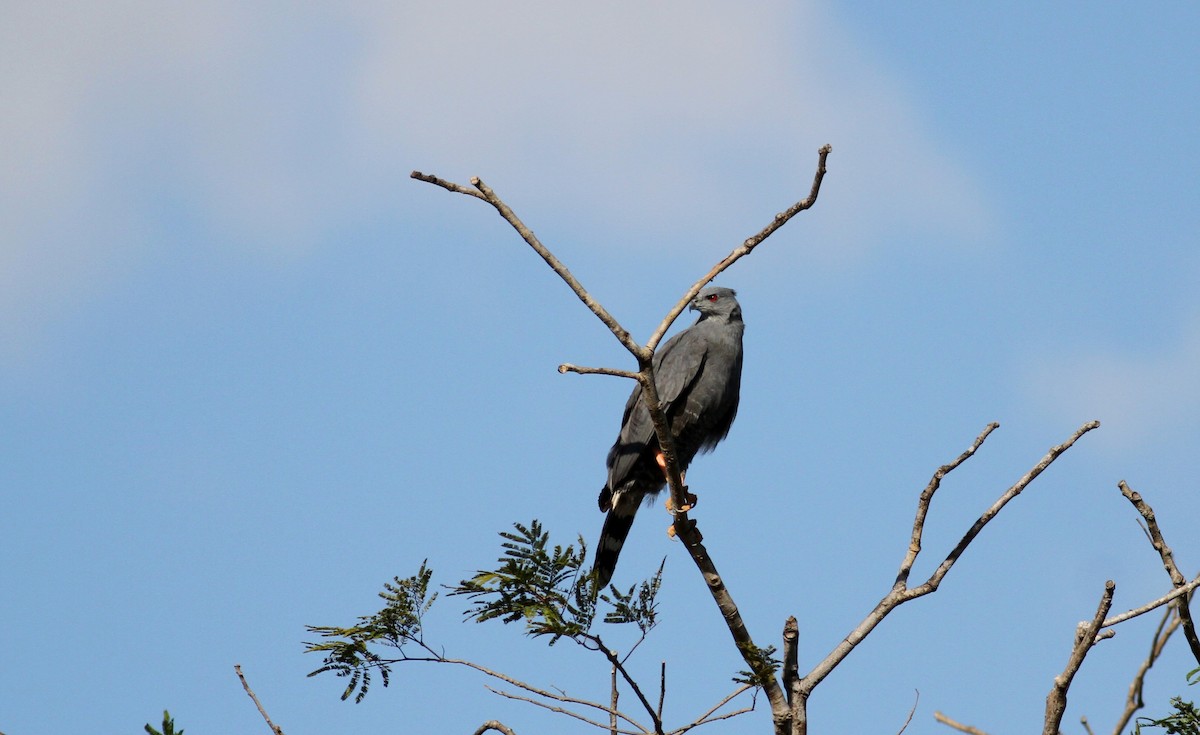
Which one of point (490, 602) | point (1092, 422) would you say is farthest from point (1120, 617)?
point (490, 602)

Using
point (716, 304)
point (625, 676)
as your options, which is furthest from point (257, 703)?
point (716, 304)

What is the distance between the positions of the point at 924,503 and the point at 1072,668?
116cm

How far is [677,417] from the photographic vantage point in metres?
7.05

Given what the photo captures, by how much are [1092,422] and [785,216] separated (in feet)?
4.81

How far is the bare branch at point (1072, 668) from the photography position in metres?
3.54

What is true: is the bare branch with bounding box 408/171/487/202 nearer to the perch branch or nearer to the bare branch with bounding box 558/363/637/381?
the bare branch with bounding box 558/363/637/381

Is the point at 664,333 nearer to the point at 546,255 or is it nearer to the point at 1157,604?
the point at 546,255

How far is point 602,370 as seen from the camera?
4.36 m

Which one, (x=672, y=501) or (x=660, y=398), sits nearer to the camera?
(x=672, y=501)

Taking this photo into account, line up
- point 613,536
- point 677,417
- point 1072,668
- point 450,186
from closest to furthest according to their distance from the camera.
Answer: point 1072,668
point 450,186
point 613,536
point 677,417

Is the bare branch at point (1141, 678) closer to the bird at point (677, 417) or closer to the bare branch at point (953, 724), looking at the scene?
the bare branch at point (953, 724)

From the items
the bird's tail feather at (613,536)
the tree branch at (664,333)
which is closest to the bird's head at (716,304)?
the bird's tail feather at (613,536)

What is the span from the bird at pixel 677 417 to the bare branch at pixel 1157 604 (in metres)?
3.13

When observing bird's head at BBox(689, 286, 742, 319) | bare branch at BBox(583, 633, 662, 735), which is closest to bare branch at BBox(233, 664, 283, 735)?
bare branch at BBox(583, 633, 662, 735)
